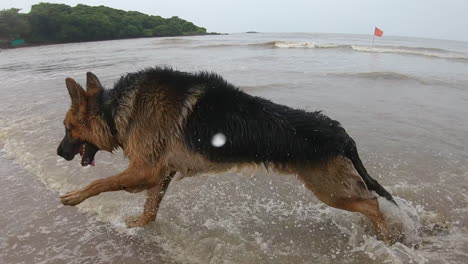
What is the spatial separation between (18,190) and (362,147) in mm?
5628

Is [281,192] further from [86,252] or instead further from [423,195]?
[86,252]

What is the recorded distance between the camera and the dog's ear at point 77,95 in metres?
3.77

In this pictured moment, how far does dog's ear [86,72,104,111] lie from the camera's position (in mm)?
3889

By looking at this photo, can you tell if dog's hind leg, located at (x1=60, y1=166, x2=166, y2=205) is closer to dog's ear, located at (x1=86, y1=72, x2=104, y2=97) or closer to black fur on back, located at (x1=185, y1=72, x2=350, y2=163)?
black fur on back, located at (x1=185, y1=72, x2=350, y2=163)

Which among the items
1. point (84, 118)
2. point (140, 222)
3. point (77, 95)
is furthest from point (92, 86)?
point (140, 222)

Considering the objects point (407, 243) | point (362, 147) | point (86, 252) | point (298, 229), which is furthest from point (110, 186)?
point (362, 147)

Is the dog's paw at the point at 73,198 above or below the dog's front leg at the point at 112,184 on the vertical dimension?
below

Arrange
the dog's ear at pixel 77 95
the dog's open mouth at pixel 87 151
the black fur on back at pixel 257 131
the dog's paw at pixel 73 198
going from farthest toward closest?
1. the dog's open mouth at pixel 87 151
2. the dog's ear at pixel 77 95
3. the dog's paw at pixel 73 198
4. the black fur on back at pixel 257 131

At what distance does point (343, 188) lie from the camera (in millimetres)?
3627

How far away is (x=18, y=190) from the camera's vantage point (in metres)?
5.09

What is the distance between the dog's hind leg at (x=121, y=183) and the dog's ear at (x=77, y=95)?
84cm

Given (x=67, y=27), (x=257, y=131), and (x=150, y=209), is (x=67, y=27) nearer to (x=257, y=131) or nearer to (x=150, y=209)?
(x=150, y=209)

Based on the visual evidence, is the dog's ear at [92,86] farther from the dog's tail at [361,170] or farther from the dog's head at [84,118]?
the dog's tail at [361,170]

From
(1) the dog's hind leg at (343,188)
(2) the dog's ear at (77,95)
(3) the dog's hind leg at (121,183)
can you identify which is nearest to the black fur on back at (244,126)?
(1) the dog's hind leg at (343,188)
